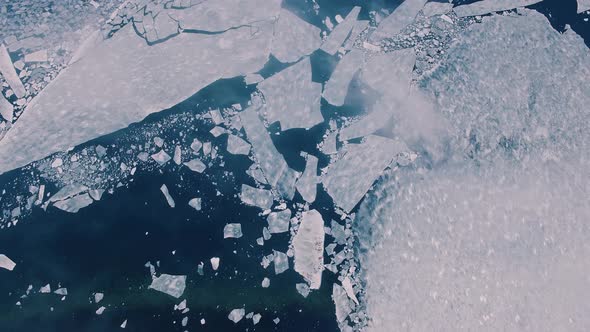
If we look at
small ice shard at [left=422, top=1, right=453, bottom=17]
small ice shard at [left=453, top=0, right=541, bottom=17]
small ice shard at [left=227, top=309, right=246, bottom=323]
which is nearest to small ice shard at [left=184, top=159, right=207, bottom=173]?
small ice shard at [left=227, top=309, right=246, bottom=323]

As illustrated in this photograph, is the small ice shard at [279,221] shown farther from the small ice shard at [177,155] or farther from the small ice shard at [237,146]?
the small ice shard at [177,155]

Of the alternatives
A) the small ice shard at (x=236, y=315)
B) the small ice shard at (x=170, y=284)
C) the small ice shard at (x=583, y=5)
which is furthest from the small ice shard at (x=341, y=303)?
the small ice shard at (x=583, y=5)

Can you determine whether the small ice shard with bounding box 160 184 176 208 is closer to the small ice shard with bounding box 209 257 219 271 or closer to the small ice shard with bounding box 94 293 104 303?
the small ice shard with bounding box 209 257 219 271

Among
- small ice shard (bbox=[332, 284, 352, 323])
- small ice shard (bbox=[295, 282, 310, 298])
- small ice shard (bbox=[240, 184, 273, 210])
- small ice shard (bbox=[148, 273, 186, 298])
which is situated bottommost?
small ice shard (bbox=[332, 284, 352, 323])

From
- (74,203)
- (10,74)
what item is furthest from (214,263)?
(10,74)

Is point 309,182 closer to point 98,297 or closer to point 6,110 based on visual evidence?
point 98,297

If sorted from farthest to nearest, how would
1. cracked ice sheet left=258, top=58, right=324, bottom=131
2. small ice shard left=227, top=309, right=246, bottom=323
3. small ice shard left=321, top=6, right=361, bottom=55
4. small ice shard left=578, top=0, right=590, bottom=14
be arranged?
1. small ice shard left=578, top=0, right=590, bottom=14
2. small ice shard left=321, top=6, right=361, bottom=55
3. cracked ice sheet left=258, top=58, right=324, bottom=131
4. small ice shard left=227, top=309, right=246, bottom=323
